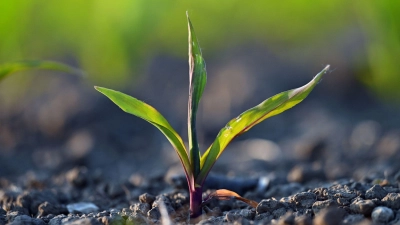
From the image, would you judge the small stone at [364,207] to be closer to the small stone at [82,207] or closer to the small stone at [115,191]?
the small stone at [82,207]

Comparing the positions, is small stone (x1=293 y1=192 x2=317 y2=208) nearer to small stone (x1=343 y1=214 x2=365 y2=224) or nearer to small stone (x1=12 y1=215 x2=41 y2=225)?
small stone (x1=343 y1=214 x2=365 y2=224)

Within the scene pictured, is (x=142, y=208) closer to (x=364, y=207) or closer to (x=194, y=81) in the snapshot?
(x=194, y=81)

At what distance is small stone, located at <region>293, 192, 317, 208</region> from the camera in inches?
60.2

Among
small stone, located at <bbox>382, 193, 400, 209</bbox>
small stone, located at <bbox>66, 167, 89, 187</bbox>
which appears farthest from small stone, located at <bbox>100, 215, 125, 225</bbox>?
small stone, located at <bbox>66, 167, 89, 187</bbox>

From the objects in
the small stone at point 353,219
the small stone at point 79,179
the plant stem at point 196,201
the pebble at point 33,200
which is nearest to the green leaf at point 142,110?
the plant stem at point 196,201

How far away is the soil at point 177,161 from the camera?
153 cm

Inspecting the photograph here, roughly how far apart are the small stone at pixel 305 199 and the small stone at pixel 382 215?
193mm

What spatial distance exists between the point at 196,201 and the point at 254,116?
283 millimetres

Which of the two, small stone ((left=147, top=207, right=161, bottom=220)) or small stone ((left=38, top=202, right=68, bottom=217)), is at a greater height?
small stone ((left=38, top=202, right=68, bottom=217))

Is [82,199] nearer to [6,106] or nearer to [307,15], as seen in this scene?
[6,106]

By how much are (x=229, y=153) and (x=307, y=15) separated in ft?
8.35

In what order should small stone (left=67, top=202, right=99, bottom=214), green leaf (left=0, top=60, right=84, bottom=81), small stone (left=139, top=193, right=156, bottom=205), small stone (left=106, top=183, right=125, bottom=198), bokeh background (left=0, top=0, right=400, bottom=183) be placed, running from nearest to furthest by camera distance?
small stone (left=139, top=193, right=156, bottom=205) → small stone (left=67, top=202, right=99, bottom=214) → green leaf (left=0, top=60, right=84, bottom=81) → small stone (left=106, top=183, right=125, bottom=198) → bokeh background (left=0, top=0, right=400, bottom=183)

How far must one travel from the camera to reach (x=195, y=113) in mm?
1510

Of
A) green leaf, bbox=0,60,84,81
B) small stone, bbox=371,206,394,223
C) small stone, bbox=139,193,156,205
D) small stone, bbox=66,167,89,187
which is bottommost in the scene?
small stone, bbox=371,206,394,223
